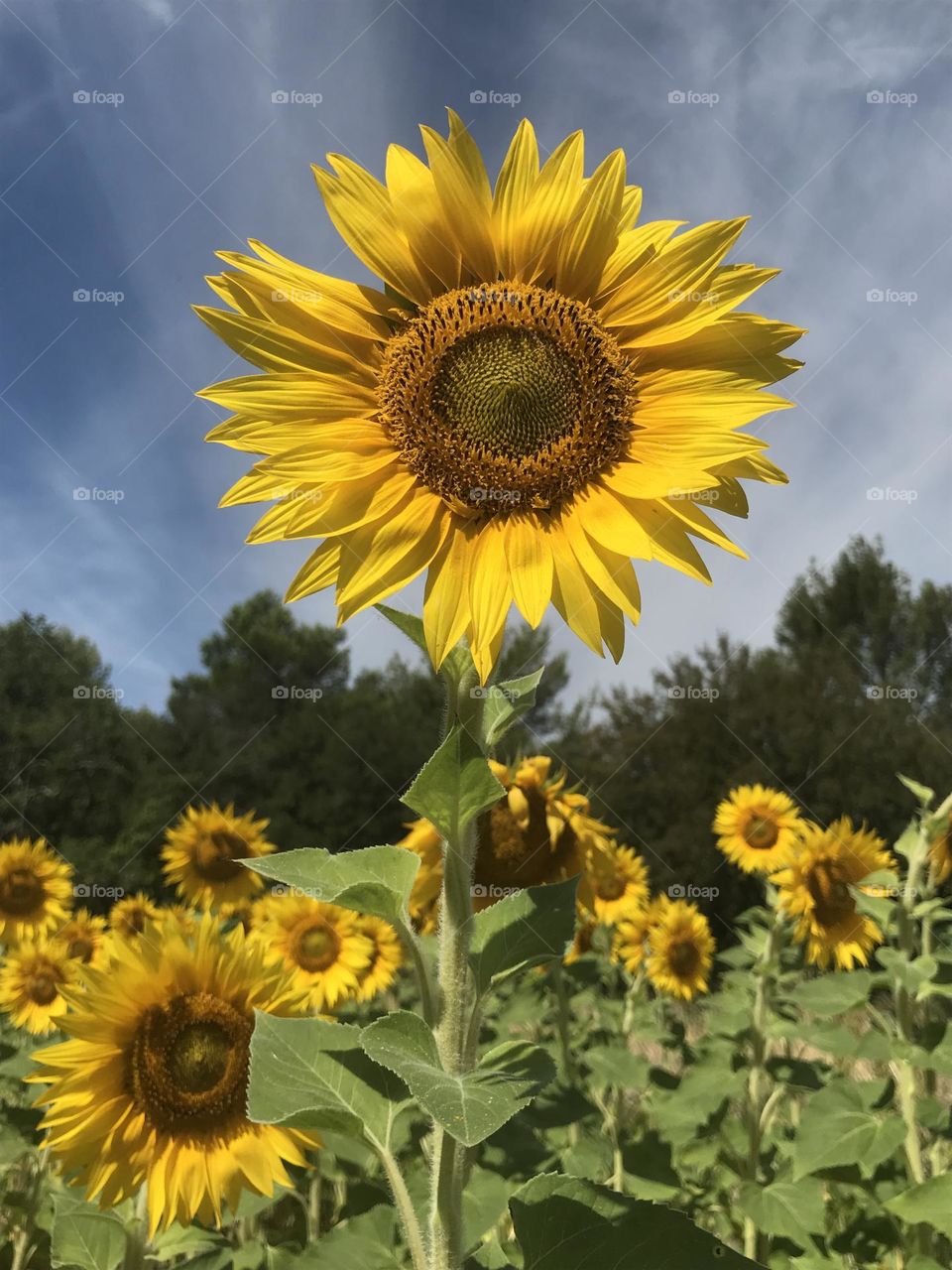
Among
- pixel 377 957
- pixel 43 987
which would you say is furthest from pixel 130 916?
pixel 377 957

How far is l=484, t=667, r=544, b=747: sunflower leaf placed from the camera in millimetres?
Result: 1565

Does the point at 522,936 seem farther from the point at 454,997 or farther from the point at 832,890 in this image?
the point at 832,890

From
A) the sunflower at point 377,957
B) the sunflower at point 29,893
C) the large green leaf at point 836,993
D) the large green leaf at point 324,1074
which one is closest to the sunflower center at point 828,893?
the large green leaf at point 836,993

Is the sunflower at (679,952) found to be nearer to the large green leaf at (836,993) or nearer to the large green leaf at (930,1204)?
the large green leaf at (836,993)

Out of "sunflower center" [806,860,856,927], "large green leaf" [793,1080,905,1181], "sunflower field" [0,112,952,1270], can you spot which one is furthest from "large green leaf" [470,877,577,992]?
"sunflower center" [806,860,856,927]

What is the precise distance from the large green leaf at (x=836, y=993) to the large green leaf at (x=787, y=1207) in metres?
0.62

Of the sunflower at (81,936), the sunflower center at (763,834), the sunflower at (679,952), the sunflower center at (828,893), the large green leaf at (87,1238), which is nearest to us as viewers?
the large green leaf at (87,1238)

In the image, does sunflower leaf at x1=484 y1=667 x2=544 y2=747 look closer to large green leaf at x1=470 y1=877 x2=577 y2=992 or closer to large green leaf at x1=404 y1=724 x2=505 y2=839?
large green leaf at x1=404 y1=724 x2=505 y2=839

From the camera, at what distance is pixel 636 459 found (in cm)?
178

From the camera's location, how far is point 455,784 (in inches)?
55.9

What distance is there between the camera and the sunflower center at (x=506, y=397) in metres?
1.77

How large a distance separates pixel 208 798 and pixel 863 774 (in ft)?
54.1

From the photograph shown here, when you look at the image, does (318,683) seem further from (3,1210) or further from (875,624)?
(3,1210)

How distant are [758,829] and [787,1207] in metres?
2.82
